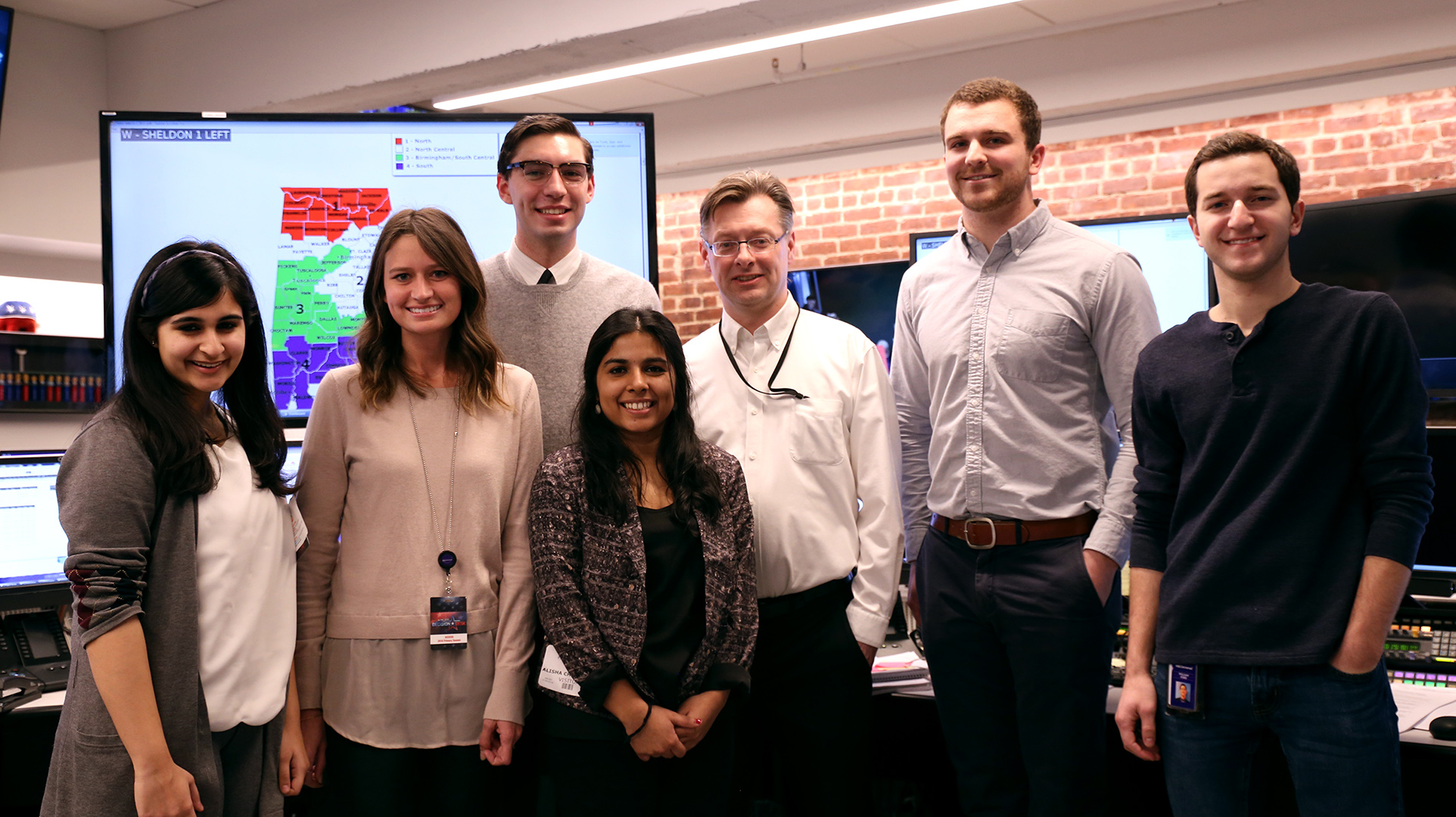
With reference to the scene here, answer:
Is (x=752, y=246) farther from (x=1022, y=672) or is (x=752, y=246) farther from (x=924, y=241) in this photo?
(x=924, y=241)

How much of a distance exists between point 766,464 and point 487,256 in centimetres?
99

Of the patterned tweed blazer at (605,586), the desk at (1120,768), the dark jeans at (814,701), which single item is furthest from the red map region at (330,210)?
the desk at (1120,768)

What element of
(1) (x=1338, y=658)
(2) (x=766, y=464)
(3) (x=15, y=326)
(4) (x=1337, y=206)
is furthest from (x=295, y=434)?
(4) (x=1337, y=206)

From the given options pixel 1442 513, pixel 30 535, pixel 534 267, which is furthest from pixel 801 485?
pixel 30 535

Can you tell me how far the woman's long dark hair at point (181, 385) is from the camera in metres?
1.64

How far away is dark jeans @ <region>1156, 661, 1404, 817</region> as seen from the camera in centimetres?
153

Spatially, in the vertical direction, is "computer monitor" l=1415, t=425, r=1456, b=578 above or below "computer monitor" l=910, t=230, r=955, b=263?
below

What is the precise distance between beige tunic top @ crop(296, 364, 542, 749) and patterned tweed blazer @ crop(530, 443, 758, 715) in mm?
84

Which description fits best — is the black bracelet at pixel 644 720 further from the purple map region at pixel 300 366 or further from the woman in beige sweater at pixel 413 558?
the purple map region at pixel 300 366

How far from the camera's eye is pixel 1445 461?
2.50 metres

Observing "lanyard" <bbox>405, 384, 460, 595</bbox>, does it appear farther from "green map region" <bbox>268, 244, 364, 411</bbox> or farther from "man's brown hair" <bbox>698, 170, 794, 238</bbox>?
"green map region" <bbox>268, 244, 364, 411</bbox>

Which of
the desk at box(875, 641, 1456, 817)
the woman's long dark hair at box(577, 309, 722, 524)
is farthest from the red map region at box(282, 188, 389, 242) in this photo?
the desk at box(875, 641, 1456, 817)

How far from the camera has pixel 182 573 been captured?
1.62m

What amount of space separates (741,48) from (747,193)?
10.5 feet
